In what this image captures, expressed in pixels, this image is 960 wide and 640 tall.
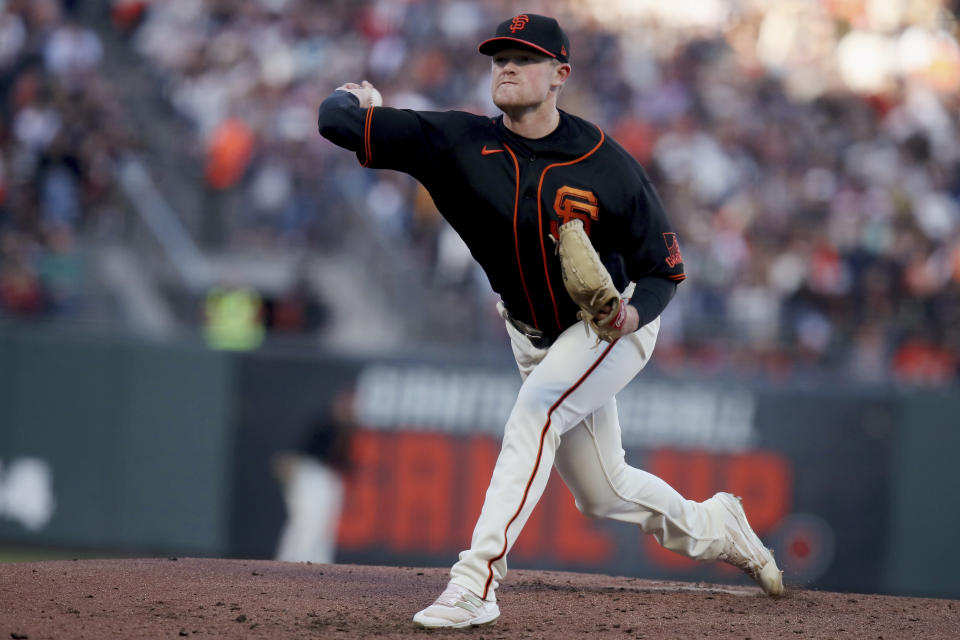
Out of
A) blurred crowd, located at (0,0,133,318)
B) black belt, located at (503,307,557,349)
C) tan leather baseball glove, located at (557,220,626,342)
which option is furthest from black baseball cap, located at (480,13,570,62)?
blurred crowd, located at (0,0,133,318)

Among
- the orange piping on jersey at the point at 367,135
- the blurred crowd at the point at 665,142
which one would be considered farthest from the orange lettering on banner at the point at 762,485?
the orange piping on jersey at the point at 367,135

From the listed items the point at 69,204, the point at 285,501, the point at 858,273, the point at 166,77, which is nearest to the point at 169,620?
the point at 285,501

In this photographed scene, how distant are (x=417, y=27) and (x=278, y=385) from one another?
22.5ft

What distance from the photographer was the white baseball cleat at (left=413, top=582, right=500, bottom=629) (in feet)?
13.7

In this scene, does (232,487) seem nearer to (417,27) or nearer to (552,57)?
(552,57)

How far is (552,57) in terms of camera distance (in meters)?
4.35

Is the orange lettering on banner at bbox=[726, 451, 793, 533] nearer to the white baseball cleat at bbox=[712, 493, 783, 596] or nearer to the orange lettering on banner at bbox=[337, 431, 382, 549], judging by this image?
the orange lettering on banner at bbox=[337, 431, 382, 549]

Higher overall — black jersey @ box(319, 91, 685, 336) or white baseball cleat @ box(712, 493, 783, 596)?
black jersey @ box(319, 91, 685, 336)

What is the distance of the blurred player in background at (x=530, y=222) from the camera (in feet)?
14.1

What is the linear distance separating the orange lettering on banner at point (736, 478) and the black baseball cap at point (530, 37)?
19.4 feet

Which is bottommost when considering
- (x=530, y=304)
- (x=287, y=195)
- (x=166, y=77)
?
(x=530, y=304)

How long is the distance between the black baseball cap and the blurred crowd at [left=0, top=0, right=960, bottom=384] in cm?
631

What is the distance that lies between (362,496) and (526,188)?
584cm

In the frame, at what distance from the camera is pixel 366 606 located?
15.4ft
